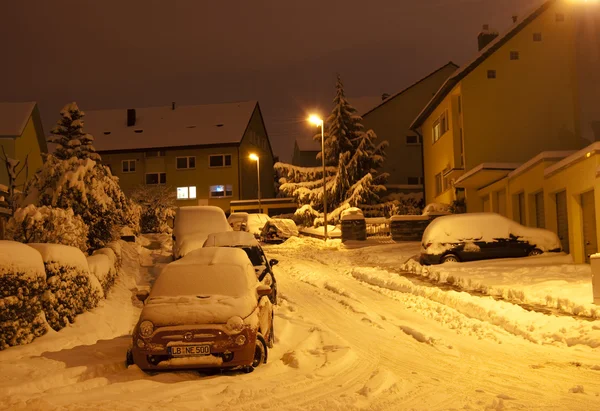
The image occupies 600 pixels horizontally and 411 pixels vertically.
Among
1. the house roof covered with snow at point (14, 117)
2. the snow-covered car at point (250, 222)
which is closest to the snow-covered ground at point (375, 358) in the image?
the snow-covered car at point (250, 222)

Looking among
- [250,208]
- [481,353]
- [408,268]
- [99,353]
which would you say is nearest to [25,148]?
[250,208]

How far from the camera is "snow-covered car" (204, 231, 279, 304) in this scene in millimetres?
15923

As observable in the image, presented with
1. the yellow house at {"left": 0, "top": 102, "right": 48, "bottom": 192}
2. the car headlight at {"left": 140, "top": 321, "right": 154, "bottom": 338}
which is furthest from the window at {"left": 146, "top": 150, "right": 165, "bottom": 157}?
the car headlight at {"left": 140, "top": 321, "right": 154, "bottom": 338}

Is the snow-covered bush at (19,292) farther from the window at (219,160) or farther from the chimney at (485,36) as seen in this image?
the window at (219,160)

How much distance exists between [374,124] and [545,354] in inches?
1773

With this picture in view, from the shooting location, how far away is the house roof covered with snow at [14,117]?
139ft

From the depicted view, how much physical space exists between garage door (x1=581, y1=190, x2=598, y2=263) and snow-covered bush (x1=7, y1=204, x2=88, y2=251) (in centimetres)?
1411

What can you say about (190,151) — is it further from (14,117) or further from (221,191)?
(14,117)

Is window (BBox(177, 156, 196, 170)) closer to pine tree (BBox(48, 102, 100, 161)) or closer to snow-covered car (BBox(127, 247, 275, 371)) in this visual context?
pine tree (BBox(48, 102, 100, 161))

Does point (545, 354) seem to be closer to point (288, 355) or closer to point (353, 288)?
point (288, 355)

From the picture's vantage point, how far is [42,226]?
664 inches

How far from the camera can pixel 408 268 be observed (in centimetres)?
2212

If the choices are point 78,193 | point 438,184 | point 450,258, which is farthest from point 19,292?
point 438,184

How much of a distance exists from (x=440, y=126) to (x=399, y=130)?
15.7 m
